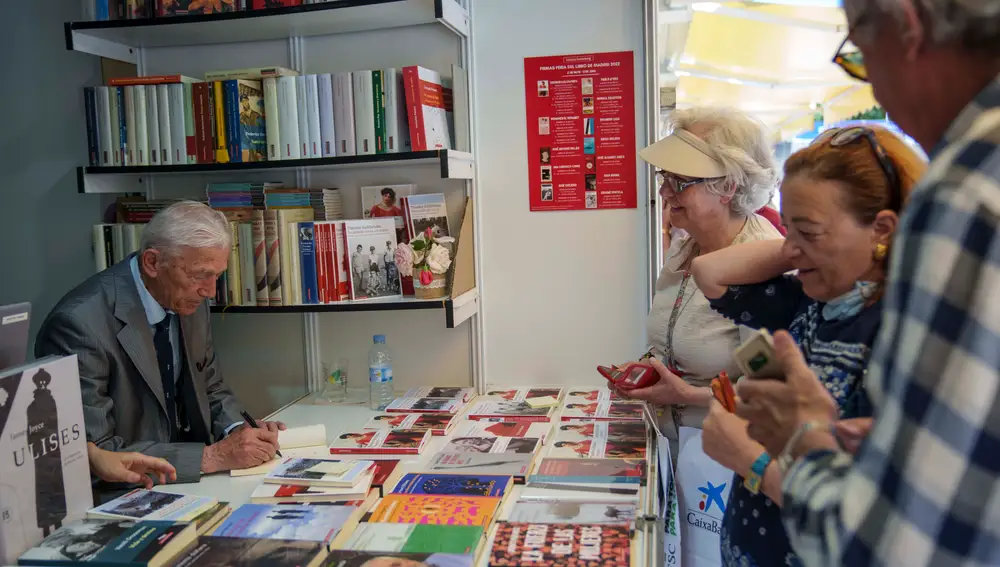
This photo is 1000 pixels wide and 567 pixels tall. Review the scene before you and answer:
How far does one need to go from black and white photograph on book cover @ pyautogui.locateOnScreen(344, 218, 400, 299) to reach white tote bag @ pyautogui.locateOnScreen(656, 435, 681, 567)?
1193 millimetres

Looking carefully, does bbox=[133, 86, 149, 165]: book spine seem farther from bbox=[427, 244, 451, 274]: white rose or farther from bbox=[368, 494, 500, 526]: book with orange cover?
bbox=[368, 494, 500, 526]: book with orange cover

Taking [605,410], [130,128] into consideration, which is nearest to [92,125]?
[130,128]

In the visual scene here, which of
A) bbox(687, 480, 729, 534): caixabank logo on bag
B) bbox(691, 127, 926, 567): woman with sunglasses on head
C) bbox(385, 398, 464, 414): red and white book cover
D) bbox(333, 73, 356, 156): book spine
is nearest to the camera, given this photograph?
bbox(691, 127, 926, 567): woman with sunglasses on head

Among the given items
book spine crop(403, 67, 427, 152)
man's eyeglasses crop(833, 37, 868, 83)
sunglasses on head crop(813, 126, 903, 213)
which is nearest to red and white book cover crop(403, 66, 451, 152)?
book spine crop(403, 67, 427, 152)

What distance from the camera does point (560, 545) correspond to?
5.43ft

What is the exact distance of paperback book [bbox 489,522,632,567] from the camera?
1586 millimetres

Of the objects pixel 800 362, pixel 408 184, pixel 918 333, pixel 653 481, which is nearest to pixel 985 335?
pixel 918 333

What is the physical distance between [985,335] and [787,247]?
780 millimetres

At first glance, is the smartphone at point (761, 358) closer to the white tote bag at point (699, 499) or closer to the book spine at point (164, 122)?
the white tote bag at point (699, 499)

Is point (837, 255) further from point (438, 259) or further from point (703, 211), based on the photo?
point (438, 259)

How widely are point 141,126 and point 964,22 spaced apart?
9.38 feet

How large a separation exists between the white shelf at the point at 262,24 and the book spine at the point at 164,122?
0.23m

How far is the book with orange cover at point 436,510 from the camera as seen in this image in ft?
5.97

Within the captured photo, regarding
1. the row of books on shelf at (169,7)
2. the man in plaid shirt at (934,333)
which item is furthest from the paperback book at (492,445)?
the row of books on shelf at (169,7)
